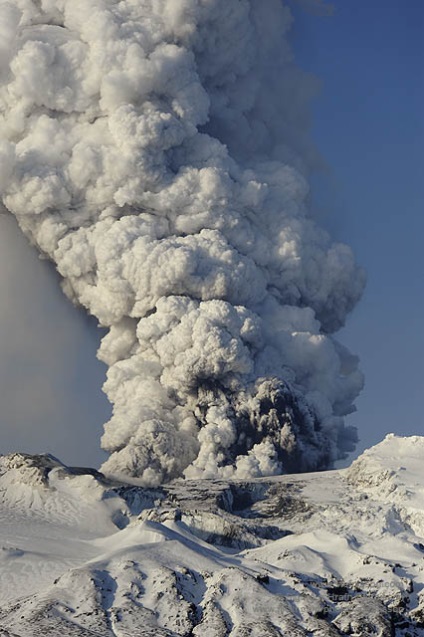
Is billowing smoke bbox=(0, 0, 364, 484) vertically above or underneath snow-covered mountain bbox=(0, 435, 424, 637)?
above

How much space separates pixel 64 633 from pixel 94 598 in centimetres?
452

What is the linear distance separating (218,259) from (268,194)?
462 inches

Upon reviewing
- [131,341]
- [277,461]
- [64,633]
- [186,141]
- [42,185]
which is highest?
[186,141]

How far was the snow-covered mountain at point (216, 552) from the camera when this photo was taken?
66.8 metres

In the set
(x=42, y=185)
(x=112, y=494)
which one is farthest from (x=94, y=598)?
(x=42, y=185)

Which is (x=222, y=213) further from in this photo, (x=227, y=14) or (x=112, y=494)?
(x=112, y=494)

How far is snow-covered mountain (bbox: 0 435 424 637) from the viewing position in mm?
66750

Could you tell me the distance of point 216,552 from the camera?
8056cm

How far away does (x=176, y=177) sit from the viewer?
116000 mm

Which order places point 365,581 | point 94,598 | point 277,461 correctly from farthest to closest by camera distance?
point 277,461
point 365,581
point 94,598

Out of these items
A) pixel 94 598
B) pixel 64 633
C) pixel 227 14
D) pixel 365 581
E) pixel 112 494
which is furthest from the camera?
pixel 227 14

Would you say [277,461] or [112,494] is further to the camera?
[277,461]

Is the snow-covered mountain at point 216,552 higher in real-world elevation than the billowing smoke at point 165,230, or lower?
lower

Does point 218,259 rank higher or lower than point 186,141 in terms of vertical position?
lower
